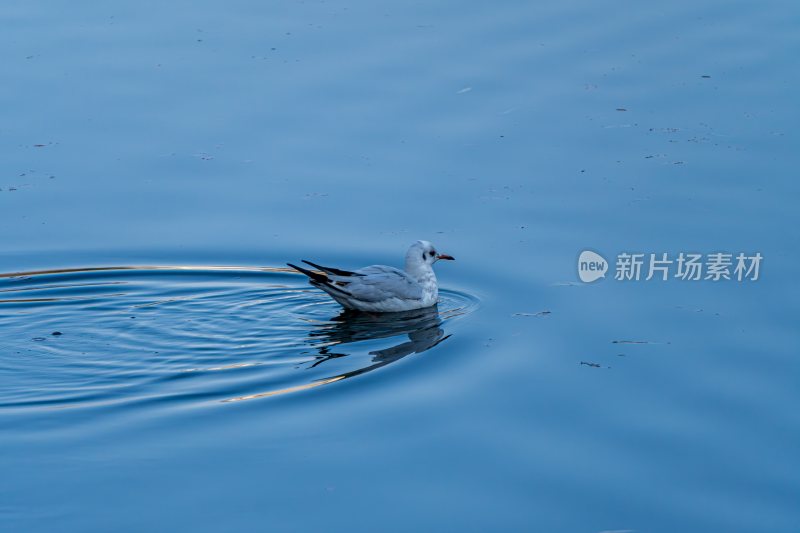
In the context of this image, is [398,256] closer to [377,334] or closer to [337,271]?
[337,271]

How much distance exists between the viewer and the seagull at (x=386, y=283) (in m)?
11.2

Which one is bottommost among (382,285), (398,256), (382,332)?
(382,332)

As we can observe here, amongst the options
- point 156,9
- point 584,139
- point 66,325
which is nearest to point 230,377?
point 66,325

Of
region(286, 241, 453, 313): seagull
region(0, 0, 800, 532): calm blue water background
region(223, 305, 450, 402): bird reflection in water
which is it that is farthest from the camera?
region(286, 241, 453, 313): seagull

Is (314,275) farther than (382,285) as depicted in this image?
No

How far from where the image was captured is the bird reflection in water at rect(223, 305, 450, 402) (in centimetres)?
982

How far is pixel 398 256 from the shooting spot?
12.1m

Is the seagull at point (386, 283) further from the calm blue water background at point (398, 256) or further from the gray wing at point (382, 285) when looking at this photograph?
the calm blue water background at point (398, 256)

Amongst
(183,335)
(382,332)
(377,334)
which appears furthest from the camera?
(382,332)

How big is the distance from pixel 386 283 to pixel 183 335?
1.99 meters

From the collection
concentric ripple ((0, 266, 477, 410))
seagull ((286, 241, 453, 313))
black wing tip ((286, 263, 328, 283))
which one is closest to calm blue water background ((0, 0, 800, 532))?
concentric ripple ((0, 266, 477, 410))

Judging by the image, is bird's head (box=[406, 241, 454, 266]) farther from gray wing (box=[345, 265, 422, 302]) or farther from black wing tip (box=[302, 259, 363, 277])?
black wing tip (box=[302, 259, 363, 277])

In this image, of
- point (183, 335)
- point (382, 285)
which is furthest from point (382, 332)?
point (183, 335)

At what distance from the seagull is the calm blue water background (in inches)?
10.1
